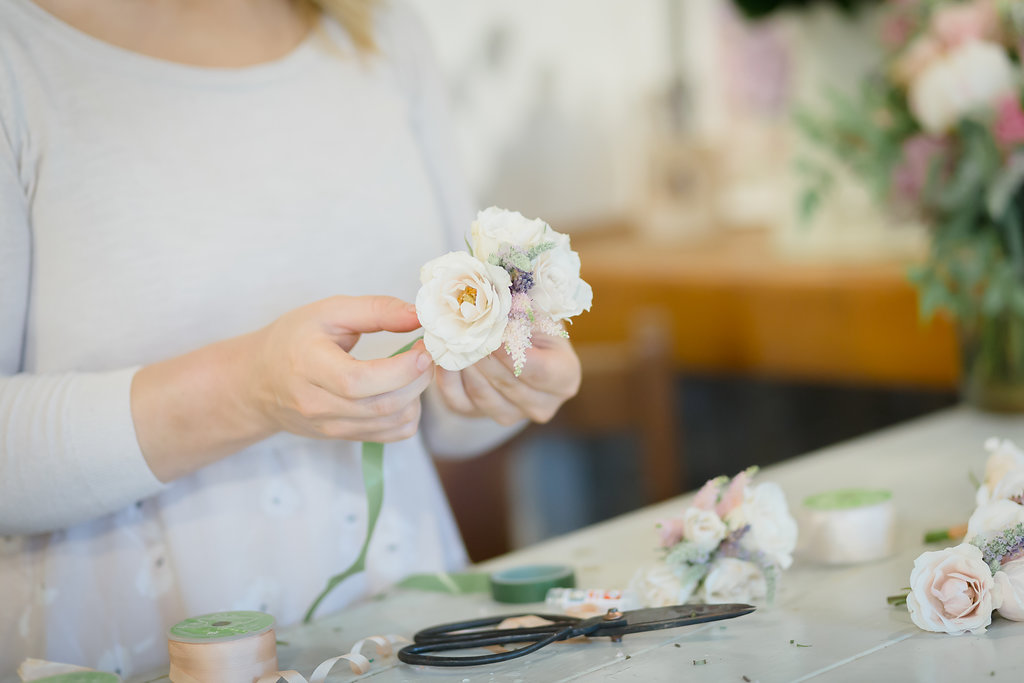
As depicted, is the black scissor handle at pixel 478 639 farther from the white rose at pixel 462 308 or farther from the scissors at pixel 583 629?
the white rose at pixel 462 308

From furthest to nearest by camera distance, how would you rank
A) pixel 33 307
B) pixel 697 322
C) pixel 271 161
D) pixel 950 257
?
pixel 697 322 → pixel 950 257 → pixel 271 161 → pixel 33 307

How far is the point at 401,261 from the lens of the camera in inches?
39.9

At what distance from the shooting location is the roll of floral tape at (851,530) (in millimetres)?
833

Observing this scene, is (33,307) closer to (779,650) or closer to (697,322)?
(779,650)

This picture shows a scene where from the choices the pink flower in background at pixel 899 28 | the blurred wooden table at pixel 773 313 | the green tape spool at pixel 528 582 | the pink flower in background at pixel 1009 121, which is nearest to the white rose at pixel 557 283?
the green tape spool at pixel 528 582

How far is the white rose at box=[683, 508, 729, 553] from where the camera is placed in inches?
29.7

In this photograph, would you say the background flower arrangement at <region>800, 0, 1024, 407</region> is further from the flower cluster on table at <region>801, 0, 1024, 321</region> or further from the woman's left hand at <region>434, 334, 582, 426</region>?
the woman's left hand at <region>434, 334, 582, 426</region>

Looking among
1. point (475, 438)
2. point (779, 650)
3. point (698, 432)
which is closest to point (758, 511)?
point (779, 650)

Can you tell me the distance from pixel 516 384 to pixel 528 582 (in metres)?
0.14

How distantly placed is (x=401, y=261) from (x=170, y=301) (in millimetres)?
211

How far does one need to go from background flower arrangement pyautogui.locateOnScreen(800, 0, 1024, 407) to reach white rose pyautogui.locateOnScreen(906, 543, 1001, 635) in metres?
0.62

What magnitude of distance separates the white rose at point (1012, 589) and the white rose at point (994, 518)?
0.9 inches

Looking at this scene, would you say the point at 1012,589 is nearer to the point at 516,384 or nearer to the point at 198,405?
the point at 516,384

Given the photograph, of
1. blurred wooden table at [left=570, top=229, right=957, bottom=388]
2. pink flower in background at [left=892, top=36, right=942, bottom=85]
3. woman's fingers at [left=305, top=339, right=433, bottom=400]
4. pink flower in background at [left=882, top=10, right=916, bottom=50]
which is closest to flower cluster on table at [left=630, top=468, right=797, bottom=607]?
woman's fingers at [left=305, top=339, right=433, bottom=400]
